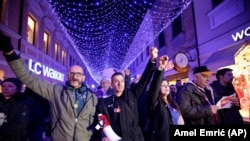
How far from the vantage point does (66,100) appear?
105 inches

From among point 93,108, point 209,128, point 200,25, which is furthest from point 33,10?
point 209,128

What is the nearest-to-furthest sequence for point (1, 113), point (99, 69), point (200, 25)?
point (1, 113) → point (200, 25) → point (99, 69)

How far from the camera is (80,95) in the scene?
9.09 feet

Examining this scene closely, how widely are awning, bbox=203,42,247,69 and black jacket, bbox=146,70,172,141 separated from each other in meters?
5.40

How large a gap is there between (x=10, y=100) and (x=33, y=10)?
36.4ft

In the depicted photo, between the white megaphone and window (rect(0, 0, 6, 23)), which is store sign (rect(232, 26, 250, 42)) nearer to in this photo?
the white megaphone

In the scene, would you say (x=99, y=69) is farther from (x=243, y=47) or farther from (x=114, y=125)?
(x=114, y=125)

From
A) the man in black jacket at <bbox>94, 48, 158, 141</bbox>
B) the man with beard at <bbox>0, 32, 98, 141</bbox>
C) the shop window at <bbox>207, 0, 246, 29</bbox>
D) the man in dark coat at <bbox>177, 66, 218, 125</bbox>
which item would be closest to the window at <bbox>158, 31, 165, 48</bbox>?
the shop window at <bbox>207, 0, 246, 29</bbox>

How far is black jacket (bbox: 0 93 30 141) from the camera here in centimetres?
286

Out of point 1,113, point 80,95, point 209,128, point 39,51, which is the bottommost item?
point 209,128

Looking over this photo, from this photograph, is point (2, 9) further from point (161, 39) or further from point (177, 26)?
point (161, 39)

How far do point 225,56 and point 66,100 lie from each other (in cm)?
691

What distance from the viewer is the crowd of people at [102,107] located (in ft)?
8.49

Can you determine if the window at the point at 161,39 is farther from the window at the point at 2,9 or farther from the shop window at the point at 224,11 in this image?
the window at the point at 2,9
